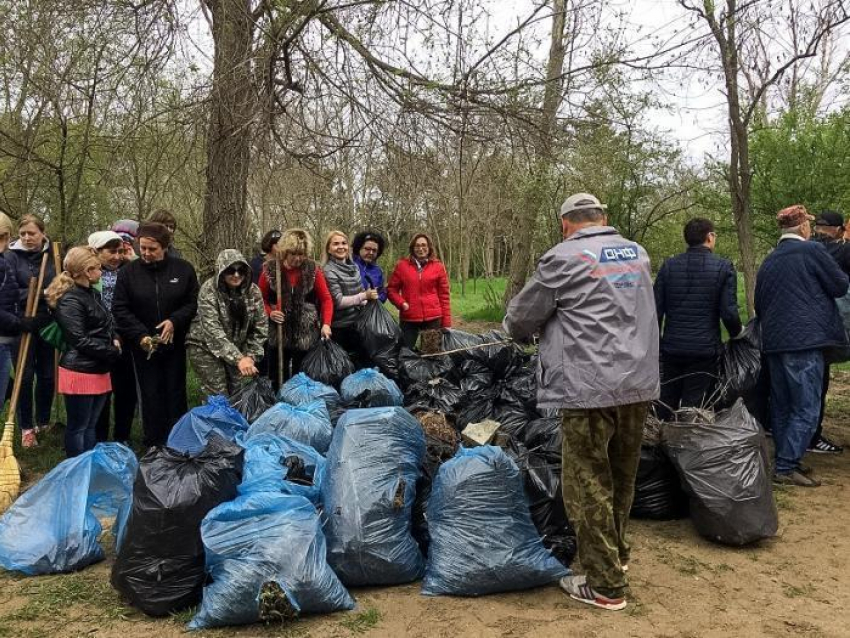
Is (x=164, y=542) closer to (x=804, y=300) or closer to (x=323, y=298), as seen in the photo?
(x=323, y=298)

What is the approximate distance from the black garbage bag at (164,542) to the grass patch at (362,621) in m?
0.65

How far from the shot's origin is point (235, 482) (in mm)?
2863

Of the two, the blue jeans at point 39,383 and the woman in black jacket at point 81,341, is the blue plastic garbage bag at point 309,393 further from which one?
the blue jeans at point 39,383

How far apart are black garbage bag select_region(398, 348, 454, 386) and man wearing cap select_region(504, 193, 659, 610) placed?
2240 millimetres

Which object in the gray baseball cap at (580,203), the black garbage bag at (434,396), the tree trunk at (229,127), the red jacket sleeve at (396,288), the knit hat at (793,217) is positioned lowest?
the black garbage bag at (434,396)

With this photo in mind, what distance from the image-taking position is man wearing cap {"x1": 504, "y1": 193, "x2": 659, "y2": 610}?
101 inches

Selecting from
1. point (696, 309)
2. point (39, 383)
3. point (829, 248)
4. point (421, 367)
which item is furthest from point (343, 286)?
point (829, 248)

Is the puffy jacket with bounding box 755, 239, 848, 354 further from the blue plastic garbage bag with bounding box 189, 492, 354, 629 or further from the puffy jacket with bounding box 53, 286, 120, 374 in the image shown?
the puffy jacket with bounding box 53, 286, 120, 374

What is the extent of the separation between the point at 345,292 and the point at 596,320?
118 inches

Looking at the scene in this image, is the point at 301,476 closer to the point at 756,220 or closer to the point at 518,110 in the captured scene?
the point at 518,110

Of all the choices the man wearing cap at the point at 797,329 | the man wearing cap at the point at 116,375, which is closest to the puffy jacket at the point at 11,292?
the man wearing cap at the point at 116,375

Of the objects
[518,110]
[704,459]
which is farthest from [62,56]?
[704,459]

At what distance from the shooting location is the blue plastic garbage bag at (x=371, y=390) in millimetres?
4324

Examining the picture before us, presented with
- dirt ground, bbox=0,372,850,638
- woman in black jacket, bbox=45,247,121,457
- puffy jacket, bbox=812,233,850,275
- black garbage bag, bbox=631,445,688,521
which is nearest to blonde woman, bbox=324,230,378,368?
woman in black jacket, bbox=45,247,121,457
